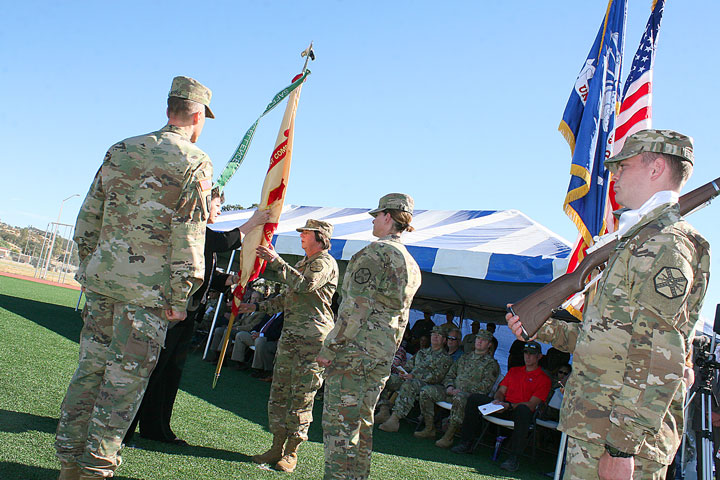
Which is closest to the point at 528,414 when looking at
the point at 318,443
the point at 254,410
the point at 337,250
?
the point at 318,443

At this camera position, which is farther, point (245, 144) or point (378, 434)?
point (378, 434)

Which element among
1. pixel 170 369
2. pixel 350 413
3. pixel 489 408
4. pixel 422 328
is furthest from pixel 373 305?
pixel 422 328

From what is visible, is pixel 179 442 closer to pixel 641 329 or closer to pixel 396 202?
pixel 396 202

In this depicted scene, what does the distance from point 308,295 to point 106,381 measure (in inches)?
81.3

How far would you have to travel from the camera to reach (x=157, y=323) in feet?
9.24

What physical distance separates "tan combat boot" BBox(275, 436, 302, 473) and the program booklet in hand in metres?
Answer: 2.94

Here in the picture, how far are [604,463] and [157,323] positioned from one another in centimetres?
219

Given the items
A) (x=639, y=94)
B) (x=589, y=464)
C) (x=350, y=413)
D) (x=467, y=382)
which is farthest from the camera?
(x=467, y=382)

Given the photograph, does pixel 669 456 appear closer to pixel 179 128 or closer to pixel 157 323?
pixel 157 323

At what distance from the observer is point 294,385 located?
4.35 metres

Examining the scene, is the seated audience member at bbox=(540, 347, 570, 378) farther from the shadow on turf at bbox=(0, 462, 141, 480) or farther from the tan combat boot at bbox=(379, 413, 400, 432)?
the shadow on turf at bbox=(0, 462, 141, 480)

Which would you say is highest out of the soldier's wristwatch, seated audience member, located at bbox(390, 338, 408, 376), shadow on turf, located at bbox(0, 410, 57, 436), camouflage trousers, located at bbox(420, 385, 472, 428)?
the soldier's wristwatch

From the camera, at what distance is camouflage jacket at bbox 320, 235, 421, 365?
3303mm

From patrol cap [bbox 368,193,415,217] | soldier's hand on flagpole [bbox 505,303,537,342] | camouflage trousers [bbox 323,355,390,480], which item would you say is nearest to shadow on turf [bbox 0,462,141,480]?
camouflage trousers [bbox 323,355,390,480]
